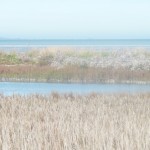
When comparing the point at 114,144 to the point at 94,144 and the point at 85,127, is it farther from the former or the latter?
the point at 85,127

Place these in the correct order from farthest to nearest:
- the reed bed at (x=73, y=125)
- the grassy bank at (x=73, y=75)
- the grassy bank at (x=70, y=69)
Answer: the grassy bank at (x=70, y=69) → the grassy bank at (x=73, y=75) → the reed bed at (x=73, y=125)

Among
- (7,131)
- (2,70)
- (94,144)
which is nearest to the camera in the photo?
(94,144)

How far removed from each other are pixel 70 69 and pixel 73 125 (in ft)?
66.9

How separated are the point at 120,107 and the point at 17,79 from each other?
16.3m

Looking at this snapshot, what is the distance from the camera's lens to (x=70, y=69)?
2908 centimetres

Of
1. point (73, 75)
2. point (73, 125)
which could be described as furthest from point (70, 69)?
point (73, 125)

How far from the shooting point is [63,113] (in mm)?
10562

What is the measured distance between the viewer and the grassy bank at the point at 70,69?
88.8 feet

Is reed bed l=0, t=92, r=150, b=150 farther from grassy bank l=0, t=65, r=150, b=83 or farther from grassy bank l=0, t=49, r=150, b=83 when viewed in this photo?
grassy bank l=0, t=49, r=150, b=83

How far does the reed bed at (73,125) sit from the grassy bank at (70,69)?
45.8 ft

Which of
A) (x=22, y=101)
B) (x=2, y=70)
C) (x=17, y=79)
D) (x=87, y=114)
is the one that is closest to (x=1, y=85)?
(x=17, y=79)

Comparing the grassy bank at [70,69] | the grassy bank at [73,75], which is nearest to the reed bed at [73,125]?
the grassy bank at [73,75]

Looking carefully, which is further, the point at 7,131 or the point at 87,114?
the point at 87,114

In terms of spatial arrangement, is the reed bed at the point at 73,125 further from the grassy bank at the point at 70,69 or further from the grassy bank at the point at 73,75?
the grassy bank at the point at 70,69
